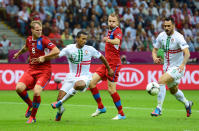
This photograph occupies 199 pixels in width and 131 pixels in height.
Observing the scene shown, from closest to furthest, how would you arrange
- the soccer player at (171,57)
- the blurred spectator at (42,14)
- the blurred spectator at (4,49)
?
the soccer player at (171,57)
the blurred spectator at (4,49)
the blurred spectator at (42,14)

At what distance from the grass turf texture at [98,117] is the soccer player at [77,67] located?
0.57 metres

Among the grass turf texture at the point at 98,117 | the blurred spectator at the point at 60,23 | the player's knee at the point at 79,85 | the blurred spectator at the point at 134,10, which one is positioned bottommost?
the grass turf texture at the point at 98,117

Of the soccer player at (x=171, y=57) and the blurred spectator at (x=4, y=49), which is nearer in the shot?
the soccer player at (x=171, y=57)

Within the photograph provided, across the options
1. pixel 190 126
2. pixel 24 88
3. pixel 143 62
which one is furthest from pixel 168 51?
pixel 143 62

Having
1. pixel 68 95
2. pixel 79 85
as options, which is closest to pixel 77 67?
pixel 79 85

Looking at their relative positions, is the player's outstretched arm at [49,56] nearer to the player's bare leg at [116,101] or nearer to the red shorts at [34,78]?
the red shorts at [34,78]

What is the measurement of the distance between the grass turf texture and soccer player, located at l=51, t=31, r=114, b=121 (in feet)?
1.85

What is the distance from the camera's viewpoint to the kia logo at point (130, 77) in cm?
1905

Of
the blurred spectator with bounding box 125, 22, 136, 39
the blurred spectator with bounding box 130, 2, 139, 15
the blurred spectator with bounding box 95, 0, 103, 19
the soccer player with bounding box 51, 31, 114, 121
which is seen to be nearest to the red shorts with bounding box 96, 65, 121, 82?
the soccer player with bounding box 51, 31, 114, 121

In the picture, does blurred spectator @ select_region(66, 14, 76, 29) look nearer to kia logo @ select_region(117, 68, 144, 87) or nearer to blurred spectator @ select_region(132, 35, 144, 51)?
blurred spectator @ select_region(132, 35, 144, 51)

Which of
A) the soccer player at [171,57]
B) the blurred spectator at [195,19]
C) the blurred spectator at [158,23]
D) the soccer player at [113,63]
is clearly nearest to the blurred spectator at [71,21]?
the blurred spectator at [158,23]

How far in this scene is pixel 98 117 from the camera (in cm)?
1096

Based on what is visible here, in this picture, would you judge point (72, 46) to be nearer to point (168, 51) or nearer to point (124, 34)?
point (168, 51)

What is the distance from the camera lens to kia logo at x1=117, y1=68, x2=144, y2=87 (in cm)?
1905
